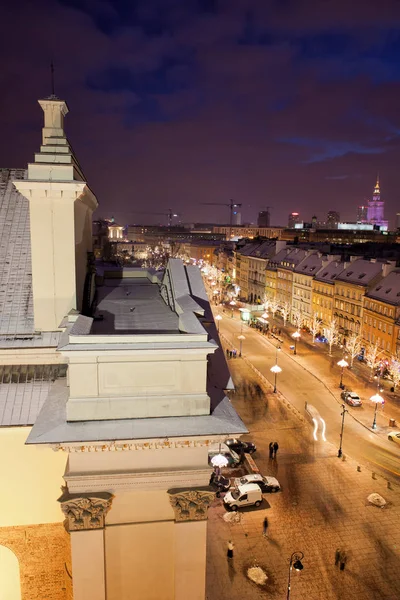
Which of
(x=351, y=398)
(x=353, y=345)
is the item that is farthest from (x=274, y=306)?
(x=351, y=398)

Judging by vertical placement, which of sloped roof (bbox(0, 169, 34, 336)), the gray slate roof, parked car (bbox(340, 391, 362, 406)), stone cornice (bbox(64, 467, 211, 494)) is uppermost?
sloped roof (bbox(0, 169, 34, 336))

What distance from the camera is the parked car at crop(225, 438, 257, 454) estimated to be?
33750mm

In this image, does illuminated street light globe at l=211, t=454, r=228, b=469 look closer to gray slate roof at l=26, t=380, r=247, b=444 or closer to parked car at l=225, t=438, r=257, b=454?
parked car at l=225, t=438, r=257, b=454

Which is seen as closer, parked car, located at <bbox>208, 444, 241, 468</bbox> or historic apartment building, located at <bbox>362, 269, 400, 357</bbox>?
parked car, located at <bbox>208, 444, 241, 468</bbox>

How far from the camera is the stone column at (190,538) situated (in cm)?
1261

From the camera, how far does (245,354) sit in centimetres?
6253

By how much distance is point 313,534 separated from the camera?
2539cm

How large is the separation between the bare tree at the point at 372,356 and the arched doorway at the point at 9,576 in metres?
44.7

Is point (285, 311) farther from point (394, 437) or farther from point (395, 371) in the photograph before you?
point (394, 437)

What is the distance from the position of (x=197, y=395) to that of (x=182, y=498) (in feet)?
9.37

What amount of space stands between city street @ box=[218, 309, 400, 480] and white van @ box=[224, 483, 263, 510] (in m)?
10.1

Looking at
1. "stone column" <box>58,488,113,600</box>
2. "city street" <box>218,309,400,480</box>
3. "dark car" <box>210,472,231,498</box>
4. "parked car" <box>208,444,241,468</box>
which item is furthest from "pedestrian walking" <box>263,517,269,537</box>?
"stone column" <box>58,488,113,600</box>

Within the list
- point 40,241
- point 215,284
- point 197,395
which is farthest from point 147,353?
point 215,284

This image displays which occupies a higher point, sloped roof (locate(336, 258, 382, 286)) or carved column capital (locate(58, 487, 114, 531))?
sloped roof (locate(336, 258, 382, 286))
